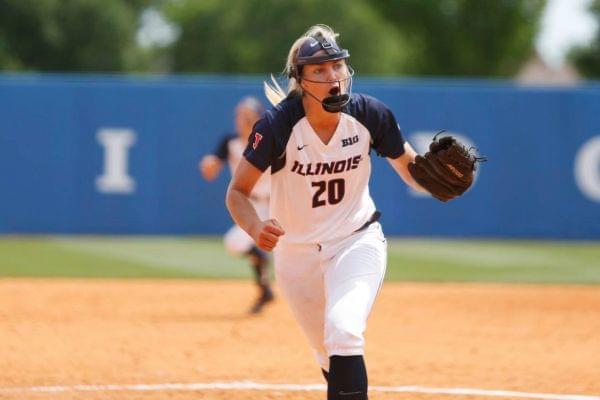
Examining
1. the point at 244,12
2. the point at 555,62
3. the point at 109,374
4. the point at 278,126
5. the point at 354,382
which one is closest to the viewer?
the point at 354,382

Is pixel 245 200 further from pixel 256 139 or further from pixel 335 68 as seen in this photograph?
pixel 335 68

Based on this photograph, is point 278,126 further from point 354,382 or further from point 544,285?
point 544,285

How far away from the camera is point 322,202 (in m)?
6.04

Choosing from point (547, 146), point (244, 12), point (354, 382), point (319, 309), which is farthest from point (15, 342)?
point (244, 12)

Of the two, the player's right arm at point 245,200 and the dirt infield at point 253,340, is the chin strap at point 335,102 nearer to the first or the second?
the player's right arm at point 245,200

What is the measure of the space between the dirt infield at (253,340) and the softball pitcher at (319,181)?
1.23 m

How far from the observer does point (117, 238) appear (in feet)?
57.8

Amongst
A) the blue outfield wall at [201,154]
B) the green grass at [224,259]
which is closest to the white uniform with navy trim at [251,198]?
the green grass at [224,259]

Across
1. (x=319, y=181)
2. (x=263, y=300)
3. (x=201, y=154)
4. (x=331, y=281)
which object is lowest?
(x=263, y=300)

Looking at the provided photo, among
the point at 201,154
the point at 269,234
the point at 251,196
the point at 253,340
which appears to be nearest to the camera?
the point at 269,234

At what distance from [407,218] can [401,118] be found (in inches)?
55.4

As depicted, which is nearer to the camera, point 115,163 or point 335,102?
point 335,102

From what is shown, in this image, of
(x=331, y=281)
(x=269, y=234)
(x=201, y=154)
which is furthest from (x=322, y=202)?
(x=201, y=154)

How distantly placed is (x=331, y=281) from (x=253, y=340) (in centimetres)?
355
